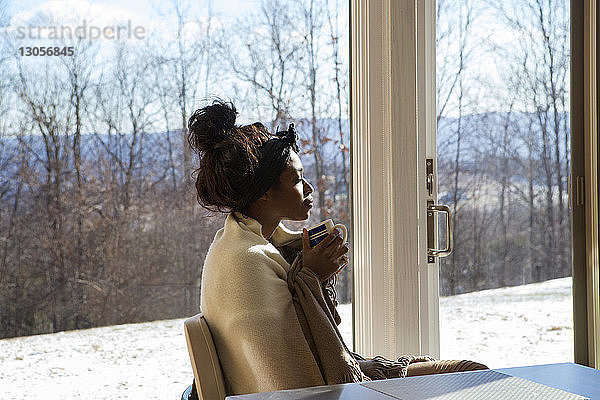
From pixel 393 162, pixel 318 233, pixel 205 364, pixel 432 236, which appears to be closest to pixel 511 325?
pixel 432 236

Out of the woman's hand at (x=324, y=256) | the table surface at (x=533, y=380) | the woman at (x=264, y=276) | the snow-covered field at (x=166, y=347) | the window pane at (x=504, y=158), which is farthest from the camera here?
the window pane at (x=504, y=158)

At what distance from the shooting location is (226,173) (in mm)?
1699

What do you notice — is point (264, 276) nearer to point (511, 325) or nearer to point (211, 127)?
point (211, 127)

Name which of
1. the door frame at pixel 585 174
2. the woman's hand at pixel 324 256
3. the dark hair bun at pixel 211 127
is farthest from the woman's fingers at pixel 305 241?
the door frame at pixel 585 174

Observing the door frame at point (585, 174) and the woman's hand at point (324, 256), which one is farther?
the door frame at point (585, 174)

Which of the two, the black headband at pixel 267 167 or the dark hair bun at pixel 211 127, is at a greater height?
the dark hair bun at pixel 211 127

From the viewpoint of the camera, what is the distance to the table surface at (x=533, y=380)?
48.7 inches

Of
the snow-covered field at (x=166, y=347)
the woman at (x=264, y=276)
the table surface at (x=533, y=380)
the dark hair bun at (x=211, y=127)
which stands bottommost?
the snow-covered field at (x=166, y=347)

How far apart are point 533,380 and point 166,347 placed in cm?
153

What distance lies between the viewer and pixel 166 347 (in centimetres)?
255

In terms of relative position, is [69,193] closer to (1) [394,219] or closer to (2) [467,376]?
(1) [394,219]

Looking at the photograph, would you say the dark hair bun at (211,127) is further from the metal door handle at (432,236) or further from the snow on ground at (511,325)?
the snow on ground at (511,325)

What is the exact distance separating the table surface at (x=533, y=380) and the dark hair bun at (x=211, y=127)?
27.3 inches

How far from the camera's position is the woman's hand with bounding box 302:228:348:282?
1.68m
